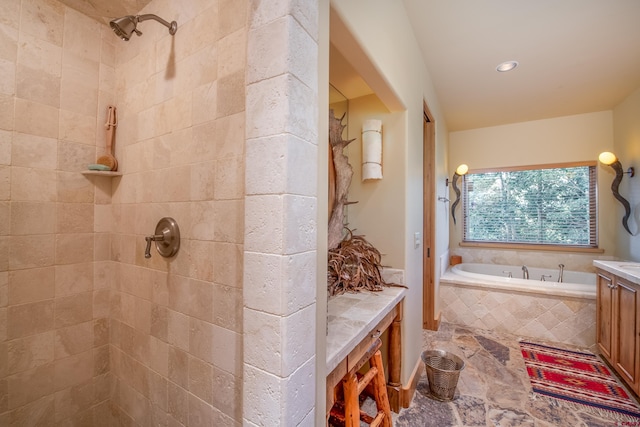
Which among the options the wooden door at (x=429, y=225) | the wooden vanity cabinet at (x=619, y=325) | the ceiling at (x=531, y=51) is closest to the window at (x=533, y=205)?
the ceiling at (x=531, y=51)

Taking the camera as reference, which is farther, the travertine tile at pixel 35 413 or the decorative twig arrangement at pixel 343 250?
the decorative twig arrangement at pixel 343 250

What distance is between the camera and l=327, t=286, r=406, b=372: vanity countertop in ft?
3.45

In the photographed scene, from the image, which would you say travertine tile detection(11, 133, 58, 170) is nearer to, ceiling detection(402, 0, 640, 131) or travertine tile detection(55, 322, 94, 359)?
travertine tile detection(55, 322, 94, 359)

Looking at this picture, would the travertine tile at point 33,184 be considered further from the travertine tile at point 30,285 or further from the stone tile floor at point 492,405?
the stone tile floor at point 492,405

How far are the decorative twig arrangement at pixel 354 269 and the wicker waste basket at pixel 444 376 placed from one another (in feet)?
2.39

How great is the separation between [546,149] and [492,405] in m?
3.47

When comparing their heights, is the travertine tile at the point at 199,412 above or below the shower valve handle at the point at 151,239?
below

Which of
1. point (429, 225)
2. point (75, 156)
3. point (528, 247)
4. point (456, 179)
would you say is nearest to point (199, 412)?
point (75, 156)

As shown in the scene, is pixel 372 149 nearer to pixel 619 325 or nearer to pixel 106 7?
pixel 106 7

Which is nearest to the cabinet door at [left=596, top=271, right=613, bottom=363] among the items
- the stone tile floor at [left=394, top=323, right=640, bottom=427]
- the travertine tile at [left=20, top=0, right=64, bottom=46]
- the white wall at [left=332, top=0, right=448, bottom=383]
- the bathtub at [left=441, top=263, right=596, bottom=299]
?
the bathtub at [left=441, top=263, right=596, bottom=299]

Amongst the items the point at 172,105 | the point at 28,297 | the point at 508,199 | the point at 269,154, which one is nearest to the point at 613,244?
the point at 508,199

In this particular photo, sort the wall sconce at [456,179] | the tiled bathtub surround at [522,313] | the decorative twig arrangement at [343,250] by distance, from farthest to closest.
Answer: the wall sconce at [456,179], the tiled bathtub surround at [522,313], the decorative twig arrangement at [343,250]

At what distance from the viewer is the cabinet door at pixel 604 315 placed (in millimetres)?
2246

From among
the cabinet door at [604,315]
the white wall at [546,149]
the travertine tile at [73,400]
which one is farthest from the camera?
the white wall at [546,149]
